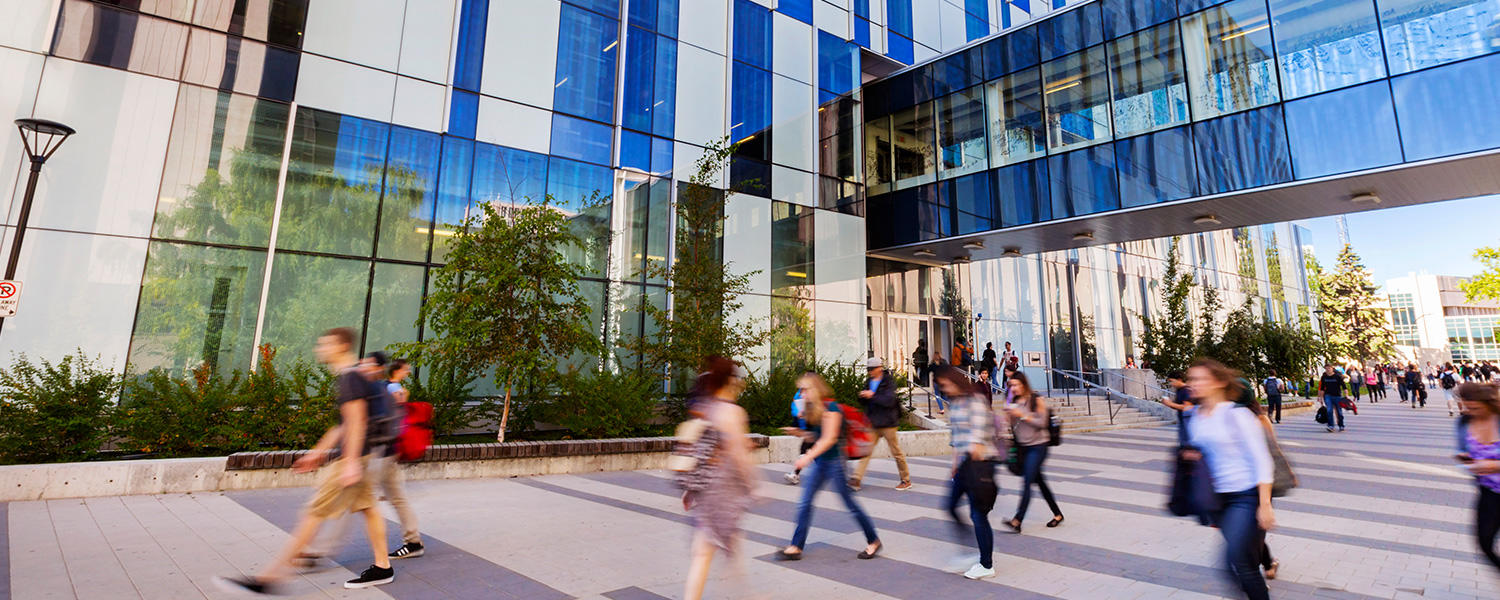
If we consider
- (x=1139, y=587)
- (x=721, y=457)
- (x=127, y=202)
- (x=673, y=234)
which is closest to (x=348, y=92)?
(x=127, y=202)

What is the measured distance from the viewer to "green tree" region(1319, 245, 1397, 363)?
6638cm

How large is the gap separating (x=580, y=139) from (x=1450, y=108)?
1795 centimetres

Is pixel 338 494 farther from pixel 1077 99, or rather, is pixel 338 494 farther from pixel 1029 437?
→ pixel 1077 99

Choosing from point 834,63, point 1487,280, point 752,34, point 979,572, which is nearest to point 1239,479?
point 979,572

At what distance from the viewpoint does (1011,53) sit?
61.9ft

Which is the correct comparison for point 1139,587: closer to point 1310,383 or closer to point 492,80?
point 492,80

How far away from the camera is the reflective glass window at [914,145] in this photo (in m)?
20.4

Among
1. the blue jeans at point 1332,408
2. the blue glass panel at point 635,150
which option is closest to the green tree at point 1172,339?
the blue jeans at point 1332,408

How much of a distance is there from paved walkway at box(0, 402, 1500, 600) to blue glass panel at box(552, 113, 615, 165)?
883cm

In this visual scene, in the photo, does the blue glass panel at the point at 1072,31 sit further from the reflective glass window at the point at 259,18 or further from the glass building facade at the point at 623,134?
the reflective glass window at the point at 259,18

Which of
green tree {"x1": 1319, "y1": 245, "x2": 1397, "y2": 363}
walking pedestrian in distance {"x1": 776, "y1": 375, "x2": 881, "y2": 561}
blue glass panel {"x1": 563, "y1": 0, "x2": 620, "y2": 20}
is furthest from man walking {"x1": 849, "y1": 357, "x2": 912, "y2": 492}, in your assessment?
green tree {"x1": 1319, "y1": 245, "x2": 1397, "y2": 363}

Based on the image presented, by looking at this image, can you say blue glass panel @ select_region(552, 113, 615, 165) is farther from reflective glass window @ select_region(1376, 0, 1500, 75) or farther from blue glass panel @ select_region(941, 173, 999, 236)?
reflective glass window @ select_region(1376, 0, 1500, 75)

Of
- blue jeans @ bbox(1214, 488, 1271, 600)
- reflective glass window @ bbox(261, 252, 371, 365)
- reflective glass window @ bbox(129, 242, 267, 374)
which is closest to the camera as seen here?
blue jeans @ bbox(1214, 488, 1271, 600)

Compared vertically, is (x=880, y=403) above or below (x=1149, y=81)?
below
